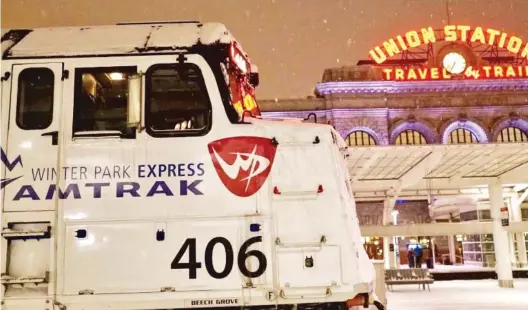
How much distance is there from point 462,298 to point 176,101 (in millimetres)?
16797

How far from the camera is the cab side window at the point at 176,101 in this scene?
5.91 meters

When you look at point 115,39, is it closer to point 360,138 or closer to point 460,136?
point 360,138

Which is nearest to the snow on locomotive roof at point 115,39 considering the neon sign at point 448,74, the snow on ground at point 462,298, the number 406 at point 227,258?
the number 406 at point 227,258

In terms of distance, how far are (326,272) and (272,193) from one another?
1.00 m

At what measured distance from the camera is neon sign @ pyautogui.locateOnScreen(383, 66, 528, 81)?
148 ft

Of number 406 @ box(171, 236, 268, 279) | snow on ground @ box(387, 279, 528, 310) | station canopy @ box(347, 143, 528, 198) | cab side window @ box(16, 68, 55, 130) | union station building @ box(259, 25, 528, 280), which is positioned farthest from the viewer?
union station building @ box(259, 25, 528, 280)

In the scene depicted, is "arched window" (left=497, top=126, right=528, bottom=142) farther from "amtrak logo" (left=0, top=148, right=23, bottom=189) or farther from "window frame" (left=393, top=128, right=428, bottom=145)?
"amtrak logo" (left=0, top=148, right=23, bottom=189)

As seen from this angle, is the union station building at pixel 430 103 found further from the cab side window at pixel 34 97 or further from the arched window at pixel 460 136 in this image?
the cab side window at pixel 34 97

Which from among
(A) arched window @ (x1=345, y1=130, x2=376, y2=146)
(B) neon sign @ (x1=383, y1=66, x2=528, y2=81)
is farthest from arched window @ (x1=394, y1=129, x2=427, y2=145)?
(B) neon sign @ (x1=383, y1=66, x2=528, y2=81)

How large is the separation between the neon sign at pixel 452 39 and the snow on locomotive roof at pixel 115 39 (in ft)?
135

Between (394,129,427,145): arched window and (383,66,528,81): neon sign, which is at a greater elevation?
(383,66,528,81): neon sign

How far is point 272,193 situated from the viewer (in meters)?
5.89

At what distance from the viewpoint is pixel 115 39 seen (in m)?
6.20

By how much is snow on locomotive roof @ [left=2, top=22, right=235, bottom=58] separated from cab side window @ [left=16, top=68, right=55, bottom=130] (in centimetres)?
22
